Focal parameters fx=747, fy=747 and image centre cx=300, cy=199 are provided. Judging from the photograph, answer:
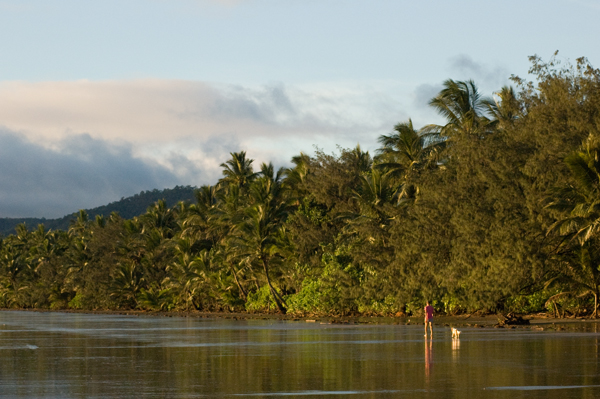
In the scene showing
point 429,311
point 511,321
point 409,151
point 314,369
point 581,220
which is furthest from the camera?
point 409,151

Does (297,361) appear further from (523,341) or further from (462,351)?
(523,341)

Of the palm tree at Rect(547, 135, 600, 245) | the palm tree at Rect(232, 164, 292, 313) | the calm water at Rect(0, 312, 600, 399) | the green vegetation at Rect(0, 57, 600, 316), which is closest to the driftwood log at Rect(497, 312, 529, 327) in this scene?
the green vegetation at Rect(0, 57, 600, 316)

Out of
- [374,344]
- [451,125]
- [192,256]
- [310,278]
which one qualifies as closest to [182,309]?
[192,256]

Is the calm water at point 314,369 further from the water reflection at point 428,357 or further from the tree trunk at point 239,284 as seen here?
the tree trunk at point 239,284

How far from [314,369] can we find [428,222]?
73.8 ft

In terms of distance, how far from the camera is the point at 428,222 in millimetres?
36125

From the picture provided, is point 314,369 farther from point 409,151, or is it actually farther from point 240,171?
point 240,171

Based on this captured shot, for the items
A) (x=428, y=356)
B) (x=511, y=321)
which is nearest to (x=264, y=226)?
(x=511, y=321)

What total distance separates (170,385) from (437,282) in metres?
26.0

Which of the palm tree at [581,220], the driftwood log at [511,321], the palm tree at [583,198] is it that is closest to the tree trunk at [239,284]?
the driftwood log at [511,321]

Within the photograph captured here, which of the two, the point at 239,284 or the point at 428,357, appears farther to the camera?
the point at 239,284

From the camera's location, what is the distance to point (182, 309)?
228ft

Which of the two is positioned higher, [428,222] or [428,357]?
[428,222]

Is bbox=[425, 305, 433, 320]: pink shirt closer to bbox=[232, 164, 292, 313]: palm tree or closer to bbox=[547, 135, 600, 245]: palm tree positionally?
bbox=[547, 135, 600, 245]: palm tree
